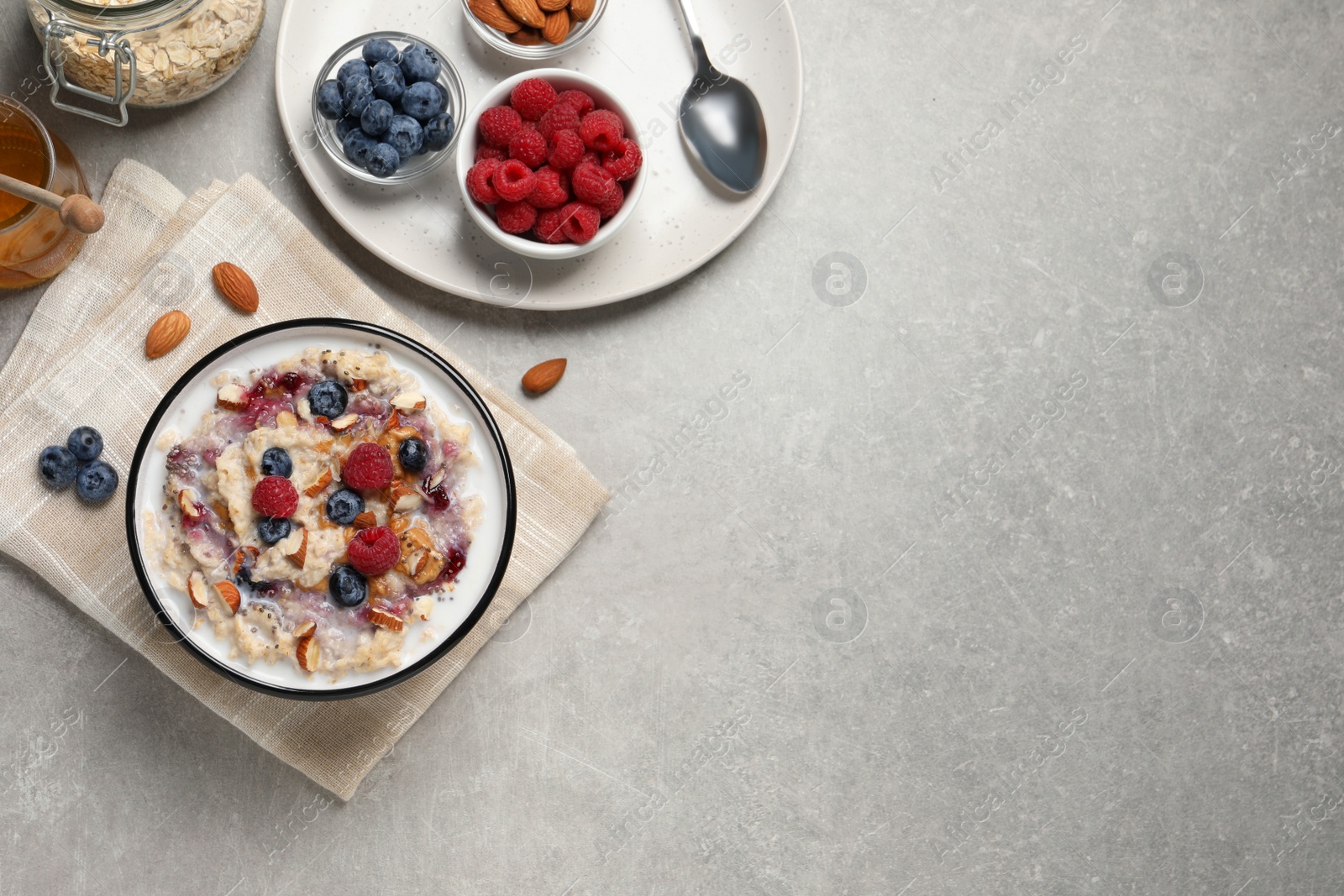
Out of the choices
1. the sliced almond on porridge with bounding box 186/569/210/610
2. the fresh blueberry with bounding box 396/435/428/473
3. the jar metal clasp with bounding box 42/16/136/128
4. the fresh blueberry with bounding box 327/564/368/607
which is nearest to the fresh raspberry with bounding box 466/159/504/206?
the fresh blueberry with bounding box 396/435/428/473

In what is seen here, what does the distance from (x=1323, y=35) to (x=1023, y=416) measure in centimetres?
103

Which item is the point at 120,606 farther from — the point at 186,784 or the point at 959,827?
the point at 959,827

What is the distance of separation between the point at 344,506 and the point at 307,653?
0.24 metres

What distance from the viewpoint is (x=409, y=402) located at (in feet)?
5.11

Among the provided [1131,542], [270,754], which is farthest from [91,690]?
[1131,542]

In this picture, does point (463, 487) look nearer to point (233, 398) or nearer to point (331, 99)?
point (233, 398)

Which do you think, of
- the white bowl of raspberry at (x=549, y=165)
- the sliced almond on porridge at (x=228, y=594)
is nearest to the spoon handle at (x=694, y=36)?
the white bowl of raspberry at (x=549, y=165)

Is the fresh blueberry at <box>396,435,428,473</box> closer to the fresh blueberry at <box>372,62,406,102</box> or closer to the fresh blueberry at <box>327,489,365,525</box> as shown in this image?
the fresh blueberry at <box>327,489,365,525</box>

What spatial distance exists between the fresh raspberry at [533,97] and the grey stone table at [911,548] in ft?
1.27

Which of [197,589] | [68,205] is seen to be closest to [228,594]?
[197,589]

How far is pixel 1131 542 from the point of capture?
2006mm

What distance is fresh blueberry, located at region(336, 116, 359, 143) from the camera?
67.8 inches

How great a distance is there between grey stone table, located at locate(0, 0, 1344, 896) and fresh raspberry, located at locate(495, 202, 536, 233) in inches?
8.5

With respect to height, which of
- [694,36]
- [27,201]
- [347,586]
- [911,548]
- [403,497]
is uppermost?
[694,36]
